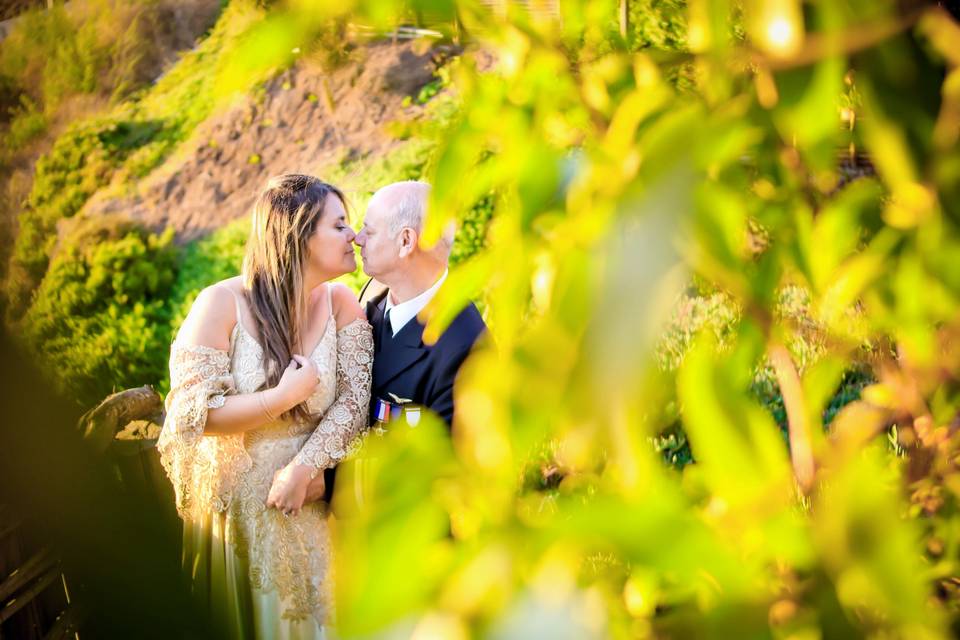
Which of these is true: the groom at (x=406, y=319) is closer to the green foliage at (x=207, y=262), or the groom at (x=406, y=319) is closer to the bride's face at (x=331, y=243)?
the bride's face at (x=331, y=243)

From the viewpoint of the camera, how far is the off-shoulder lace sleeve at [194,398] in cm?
192

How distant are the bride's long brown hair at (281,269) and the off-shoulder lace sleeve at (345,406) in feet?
0.28

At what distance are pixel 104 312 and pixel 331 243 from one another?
357 cm

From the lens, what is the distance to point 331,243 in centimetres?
205

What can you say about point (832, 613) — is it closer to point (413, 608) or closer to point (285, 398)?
Result: point (413, 608)

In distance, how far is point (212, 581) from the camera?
227cm

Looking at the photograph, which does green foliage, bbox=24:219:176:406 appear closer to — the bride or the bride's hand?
the bride

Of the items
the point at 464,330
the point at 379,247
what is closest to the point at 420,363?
the point at 464,330

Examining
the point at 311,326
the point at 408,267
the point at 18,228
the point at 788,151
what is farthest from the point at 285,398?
the point at 18,228

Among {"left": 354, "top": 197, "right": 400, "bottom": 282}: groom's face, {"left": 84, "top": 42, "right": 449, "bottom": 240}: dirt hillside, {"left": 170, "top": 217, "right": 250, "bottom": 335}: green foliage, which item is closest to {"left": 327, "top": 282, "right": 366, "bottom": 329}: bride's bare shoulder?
{"left": 354, "top": 197, "right": 400, "bottom": 282}: groom's face

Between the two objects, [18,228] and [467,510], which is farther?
[18,228]

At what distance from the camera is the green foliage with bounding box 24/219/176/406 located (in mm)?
5027

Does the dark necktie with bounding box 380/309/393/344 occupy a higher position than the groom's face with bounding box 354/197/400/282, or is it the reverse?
the groom's face with bounding box 354/197/400/282

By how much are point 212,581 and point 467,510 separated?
205 centimetres
